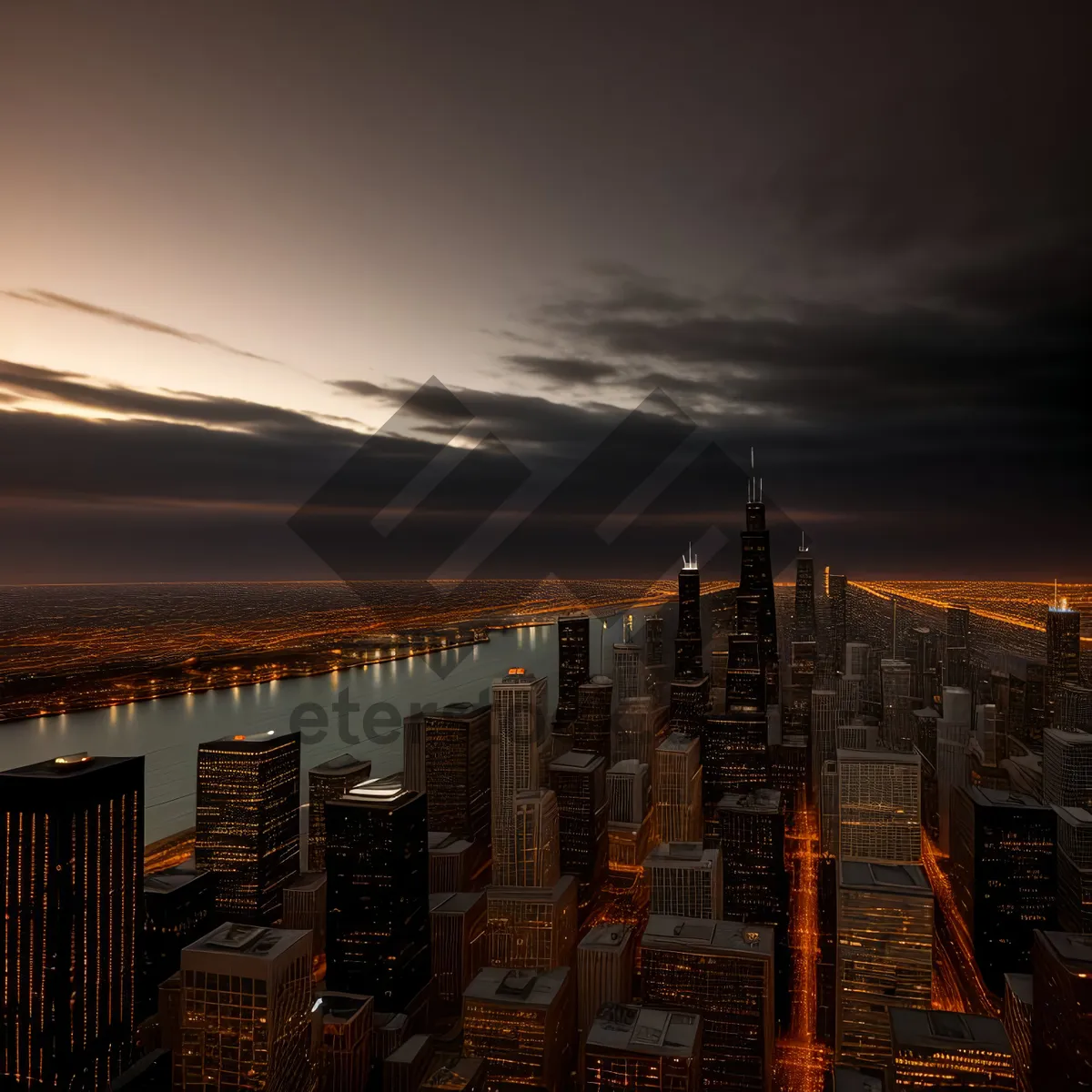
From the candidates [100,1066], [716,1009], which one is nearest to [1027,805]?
[716,1009]

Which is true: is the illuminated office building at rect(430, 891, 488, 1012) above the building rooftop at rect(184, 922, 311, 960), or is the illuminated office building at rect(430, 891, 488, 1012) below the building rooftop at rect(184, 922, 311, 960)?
below

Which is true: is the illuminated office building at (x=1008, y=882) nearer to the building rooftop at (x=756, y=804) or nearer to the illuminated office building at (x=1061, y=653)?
the building rooftop at (x=756, y=804)

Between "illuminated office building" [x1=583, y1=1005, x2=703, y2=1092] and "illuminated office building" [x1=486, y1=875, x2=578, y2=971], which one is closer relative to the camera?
"illuminated office building" [x1=583, y1=1005, x2=703, y2=1092]

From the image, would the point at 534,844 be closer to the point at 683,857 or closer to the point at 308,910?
the point at 683,857

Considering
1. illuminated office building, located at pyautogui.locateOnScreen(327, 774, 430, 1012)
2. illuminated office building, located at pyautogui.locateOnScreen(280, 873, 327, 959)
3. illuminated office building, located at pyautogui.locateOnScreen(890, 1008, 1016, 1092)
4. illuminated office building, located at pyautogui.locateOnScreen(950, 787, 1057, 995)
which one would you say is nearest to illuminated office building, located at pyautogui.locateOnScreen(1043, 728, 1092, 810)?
illuminated office building, located at pyautogui.locateOnScreen(950, 787, 1057, 995)

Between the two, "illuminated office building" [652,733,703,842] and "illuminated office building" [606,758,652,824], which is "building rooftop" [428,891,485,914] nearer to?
"illuminated office building" [606,758,652,824]
